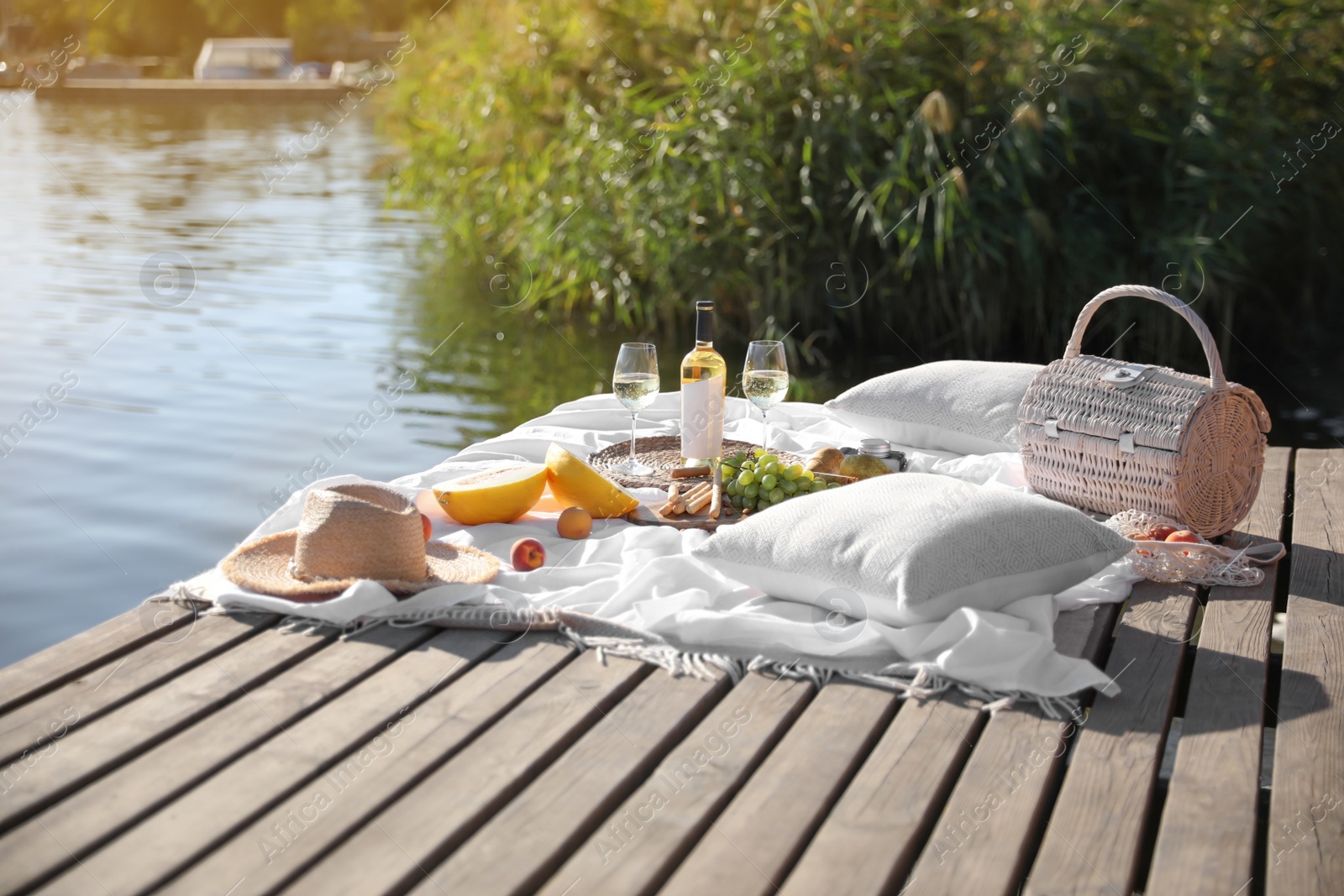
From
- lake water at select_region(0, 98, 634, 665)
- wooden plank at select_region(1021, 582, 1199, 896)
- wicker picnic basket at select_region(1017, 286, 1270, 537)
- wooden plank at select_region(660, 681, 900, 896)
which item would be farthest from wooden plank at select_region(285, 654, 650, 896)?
lake water at select_region(0, 98, 634, 665)

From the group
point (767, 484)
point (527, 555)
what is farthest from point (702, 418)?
point (527, 555)

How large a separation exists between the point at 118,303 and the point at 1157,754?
22.7 ft

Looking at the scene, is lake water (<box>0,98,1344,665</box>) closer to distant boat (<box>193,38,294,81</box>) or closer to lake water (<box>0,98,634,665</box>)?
lake water (<box>0,98,634,665</box>)

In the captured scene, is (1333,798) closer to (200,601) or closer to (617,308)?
(200,601)

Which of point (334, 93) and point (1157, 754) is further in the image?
point (334, 93)

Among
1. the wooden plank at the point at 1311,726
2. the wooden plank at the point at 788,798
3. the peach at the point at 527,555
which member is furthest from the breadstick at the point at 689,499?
the wooden plank at the point at 1311,726

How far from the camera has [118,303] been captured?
7.11 metres

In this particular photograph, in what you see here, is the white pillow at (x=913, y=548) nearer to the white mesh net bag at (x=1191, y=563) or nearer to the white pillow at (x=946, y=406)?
the white mesh net bag at (x=1191, y=563)

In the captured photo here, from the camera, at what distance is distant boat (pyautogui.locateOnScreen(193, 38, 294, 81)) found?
31688 millimetres

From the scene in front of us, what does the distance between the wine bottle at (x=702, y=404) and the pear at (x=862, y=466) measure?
259mm

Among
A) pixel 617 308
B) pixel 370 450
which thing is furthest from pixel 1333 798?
pixel 617 308

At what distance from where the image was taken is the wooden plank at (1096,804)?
49.7 inches

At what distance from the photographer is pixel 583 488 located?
7.57ft

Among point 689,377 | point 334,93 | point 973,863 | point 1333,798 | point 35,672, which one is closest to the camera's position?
point 973,863
